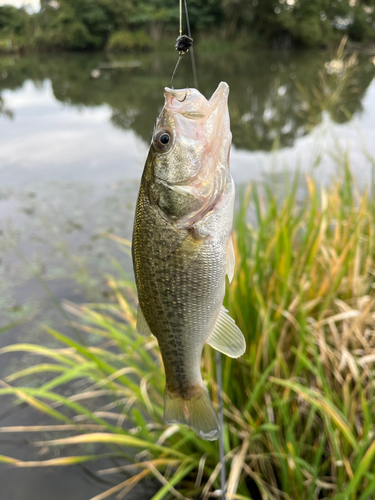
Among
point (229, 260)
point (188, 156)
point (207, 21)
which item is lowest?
point (229, 260)

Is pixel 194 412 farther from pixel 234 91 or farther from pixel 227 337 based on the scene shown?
pixel 234 91

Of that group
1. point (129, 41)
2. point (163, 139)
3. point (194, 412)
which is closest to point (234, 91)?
point (163, 139)

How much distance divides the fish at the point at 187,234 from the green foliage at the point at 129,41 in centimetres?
2808

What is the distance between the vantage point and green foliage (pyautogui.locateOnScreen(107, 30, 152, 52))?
25312 mm

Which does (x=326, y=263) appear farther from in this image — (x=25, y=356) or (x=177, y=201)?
(x=25, y=356)

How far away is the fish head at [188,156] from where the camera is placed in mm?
967

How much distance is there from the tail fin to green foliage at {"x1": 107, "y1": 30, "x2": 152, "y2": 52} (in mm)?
28494

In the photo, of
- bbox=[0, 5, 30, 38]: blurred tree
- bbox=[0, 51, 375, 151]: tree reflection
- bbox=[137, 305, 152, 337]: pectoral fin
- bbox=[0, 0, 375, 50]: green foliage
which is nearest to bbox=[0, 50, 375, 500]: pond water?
bbox=[0, 51, 375, 151]: tree reflection

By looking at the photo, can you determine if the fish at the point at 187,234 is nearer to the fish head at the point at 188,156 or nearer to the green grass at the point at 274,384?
the fish head at the point at 188,156

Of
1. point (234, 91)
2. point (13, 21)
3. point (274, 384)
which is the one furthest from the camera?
point (13, 21)

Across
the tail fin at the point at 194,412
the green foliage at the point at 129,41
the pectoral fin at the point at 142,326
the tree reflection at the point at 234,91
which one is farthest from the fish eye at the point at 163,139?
the green foliage at the point at 129,41

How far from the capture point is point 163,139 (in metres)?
0.98

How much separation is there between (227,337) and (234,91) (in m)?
12.9

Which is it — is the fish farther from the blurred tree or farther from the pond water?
the blurred tree
